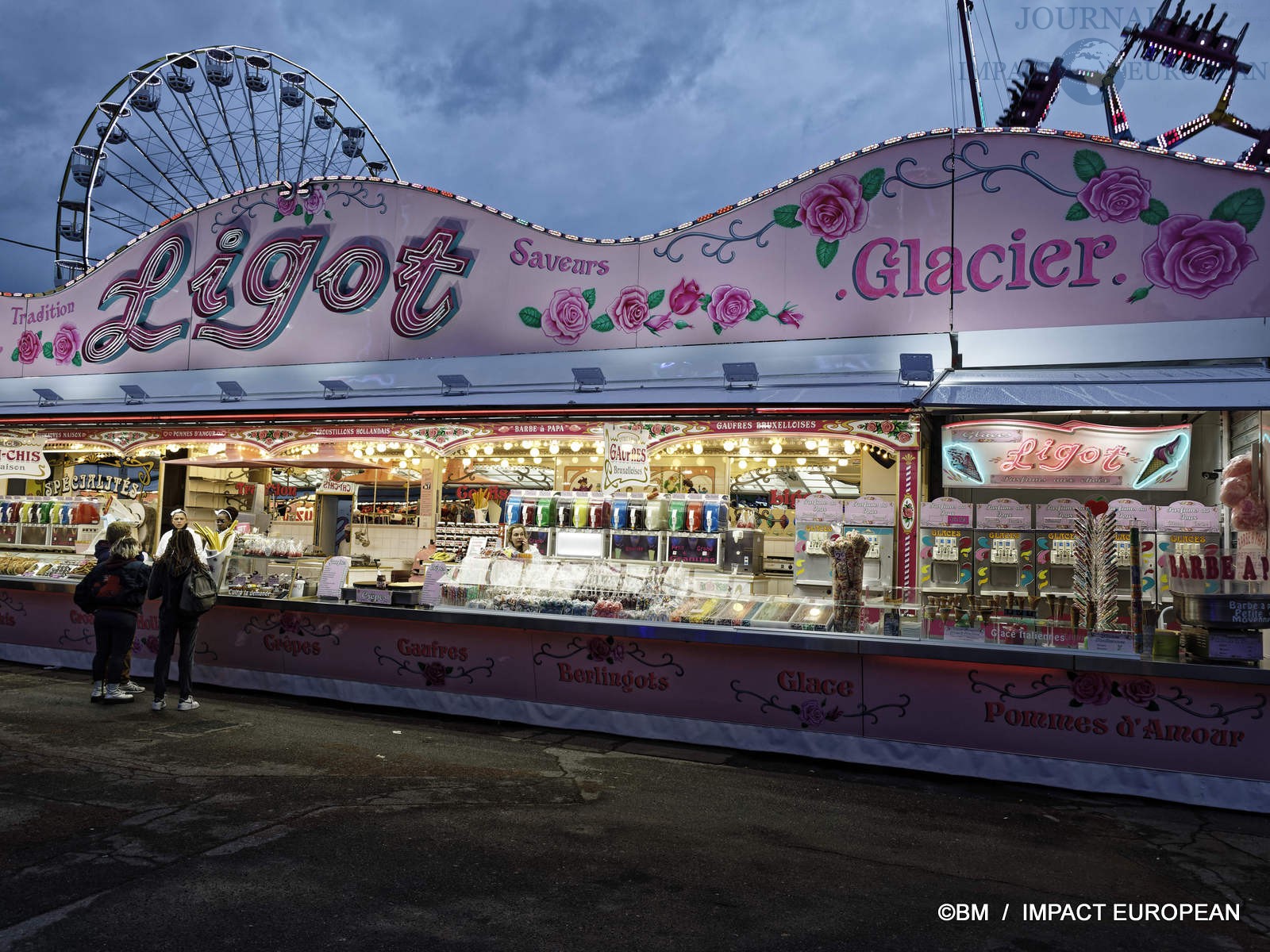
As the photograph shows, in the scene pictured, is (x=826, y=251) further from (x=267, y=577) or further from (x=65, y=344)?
(x=65, y=344)

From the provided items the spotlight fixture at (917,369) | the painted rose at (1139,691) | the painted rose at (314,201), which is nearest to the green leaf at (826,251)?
the spotlight fixture at (917,369)

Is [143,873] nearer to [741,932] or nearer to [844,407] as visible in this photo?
[741,932]

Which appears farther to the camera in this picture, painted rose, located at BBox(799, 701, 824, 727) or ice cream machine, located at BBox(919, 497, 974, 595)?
ice cream machine, located at BBox(919, 497, 974, 595)

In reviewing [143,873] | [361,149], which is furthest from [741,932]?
[361,149]

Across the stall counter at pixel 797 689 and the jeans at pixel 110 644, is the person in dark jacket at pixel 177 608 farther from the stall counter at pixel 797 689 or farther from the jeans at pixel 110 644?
the stall counter at pixel 797 689

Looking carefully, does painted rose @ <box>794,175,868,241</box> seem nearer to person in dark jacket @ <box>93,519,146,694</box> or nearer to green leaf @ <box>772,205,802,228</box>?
green leaf @ <box>772,205,802,228</box>

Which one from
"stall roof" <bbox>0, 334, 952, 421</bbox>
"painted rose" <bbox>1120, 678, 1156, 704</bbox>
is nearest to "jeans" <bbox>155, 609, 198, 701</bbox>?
"stall roof" <bbox>0, 334, 952, 421</bbox>

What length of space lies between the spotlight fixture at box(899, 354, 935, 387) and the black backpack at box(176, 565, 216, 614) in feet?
21.9

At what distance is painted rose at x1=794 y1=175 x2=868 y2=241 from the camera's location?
31.5ft

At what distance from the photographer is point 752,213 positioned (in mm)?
10031

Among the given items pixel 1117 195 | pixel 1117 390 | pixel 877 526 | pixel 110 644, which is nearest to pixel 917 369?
pixel 877 526

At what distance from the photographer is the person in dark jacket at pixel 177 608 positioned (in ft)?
26.4

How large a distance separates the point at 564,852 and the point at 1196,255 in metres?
7.85

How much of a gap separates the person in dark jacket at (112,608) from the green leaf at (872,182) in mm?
7968
